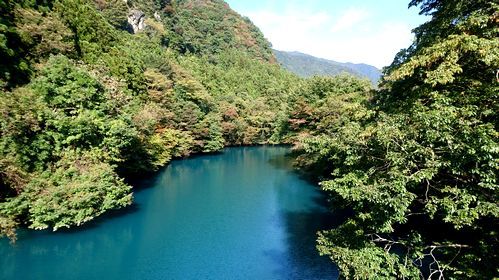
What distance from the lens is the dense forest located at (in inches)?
324

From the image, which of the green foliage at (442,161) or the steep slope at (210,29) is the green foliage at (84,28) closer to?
the green foliage at (442,161)

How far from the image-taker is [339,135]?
39.2 feet

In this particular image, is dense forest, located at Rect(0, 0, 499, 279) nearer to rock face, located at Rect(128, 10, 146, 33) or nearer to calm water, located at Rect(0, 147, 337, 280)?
calm water, located at Rect(0, 147, 337, 280)

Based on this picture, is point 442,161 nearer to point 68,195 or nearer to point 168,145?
point 68,195

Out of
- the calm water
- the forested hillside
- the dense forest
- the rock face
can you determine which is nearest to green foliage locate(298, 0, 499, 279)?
the dense forest

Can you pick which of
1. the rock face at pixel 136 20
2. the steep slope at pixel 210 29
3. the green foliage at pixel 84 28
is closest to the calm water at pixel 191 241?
the green foliage at pixel 84 28

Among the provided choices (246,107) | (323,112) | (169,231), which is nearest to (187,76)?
(246,107)

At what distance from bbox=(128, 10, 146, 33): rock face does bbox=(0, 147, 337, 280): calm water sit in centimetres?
3691

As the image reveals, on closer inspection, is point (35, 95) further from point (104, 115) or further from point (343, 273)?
point (343, 273)

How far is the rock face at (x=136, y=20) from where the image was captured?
5444 cm

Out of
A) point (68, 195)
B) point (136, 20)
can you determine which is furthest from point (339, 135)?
point (136, 20)

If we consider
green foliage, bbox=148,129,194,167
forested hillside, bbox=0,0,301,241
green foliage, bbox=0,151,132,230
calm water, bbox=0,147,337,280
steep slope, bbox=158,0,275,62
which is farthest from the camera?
steep slope, bbox=158,0,275,62

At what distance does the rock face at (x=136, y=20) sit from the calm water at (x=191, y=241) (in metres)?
36.9

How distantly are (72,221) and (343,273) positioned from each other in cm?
1356
